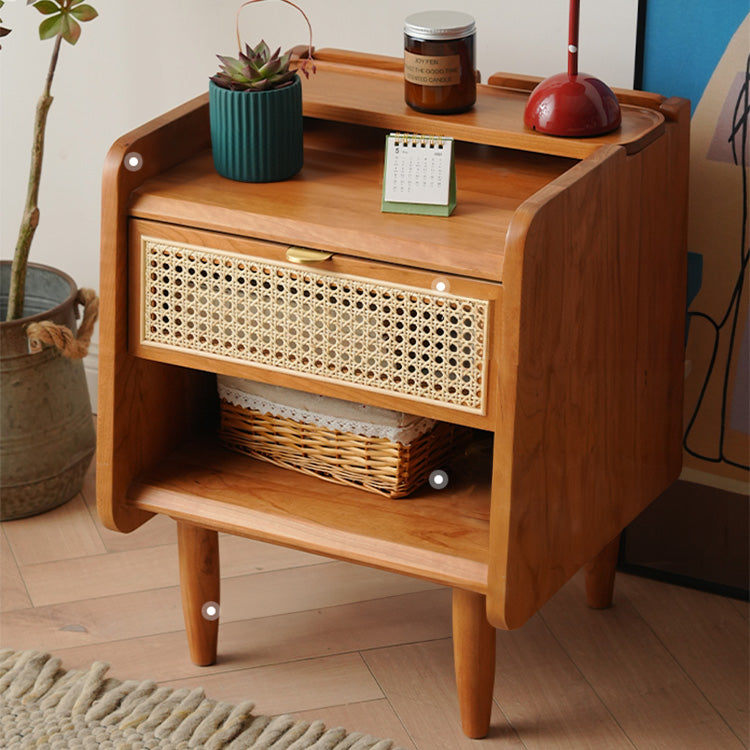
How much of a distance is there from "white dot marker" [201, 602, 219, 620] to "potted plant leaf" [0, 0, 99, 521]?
51cm

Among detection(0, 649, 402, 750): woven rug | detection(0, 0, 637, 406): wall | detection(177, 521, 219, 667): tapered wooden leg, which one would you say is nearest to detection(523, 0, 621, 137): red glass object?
detection(0, 0, 637, 406): wall

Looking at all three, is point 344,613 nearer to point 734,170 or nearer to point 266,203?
point 266,203

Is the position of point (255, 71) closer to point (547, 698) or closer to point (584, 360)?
point (584, 360)

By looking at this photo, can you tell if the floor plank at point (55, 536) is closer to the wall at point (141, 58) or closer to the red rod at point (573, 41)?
the wall at point (141, 58)

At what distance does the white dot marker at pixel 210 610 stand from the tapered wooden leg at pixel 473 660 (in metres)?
0.35

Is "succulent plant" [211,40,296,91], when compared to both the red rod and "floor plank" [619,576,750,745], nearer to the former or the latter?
the red rod

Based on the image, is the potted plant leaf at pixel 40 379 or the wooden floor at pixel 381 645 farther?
the potted plant leaf at pixel 40 379

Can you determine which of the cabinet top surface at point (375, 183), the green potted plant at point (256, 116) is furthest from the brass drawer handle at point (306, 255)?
the green potted plant at point (256, 116)

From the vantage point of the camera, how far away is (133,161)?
1.42m

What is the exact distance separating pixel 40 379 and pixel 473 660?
886mm

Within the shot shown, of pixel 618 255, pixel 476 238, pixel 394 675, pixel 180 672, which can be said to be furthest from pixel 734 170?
pixel 180 672

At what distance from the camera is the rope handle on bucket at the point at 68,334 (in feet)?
6.43

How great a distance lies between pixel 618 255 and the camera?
142 cm

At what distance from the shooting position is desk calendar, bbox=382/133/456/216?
136 cm
